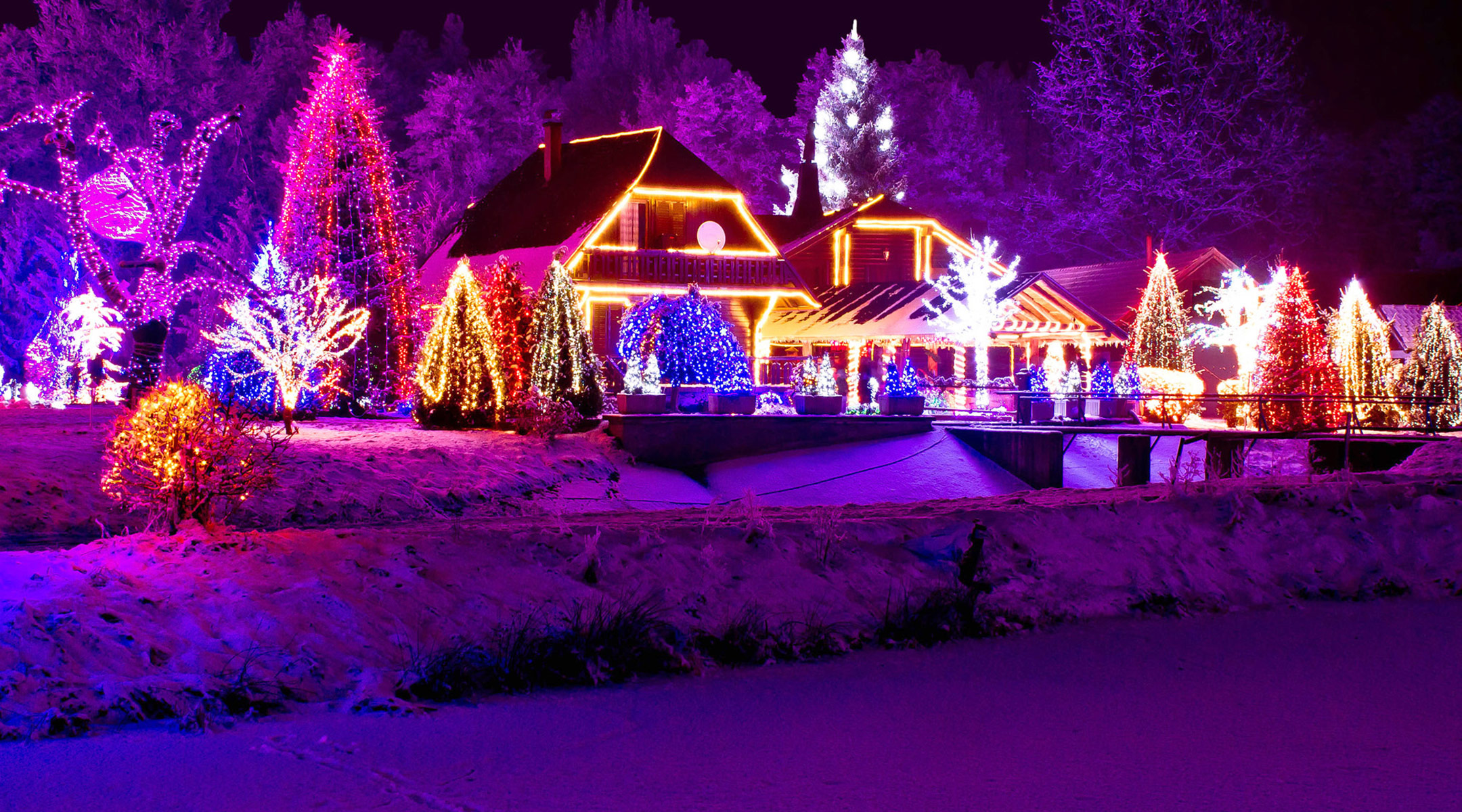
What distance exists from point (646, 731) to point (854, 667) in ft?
6.21

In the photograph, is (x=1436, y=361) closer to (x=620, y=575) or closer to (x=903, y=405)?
(x=903, y=405)

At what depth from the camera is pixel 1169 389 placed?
115 feet

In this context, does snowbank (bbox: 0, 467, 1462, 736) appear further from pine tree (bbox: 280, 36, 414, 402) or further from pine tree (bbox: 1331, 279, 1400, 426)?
pine tree (bbox: 1331, 279, 1400, 426)

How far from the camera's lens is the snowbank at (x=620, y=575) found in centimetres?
729

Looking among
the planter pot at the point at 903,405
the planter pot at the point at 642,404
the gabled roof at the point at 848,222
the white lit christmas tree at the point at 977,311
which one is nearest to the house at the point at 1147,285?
the gabled roof at the point at 848,222

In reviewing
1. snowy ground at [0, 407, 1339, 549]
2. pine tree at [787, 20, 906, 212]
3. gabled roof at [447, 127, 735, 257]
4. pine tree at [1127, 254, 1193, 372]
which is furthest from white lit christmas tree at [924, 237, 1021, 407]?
pine tree at [787, 20, 906, 212]

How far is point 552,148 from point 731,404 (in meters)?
22.1

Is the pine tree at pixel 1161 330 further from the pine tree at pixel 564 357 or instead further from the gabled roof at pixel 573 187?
the pine tree at pixel 564 357

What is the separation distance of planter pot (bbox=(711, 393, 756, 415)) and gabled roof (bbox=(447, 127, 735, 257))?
45.9 ft

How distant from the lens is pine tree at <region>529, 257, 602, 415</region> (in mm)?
25875

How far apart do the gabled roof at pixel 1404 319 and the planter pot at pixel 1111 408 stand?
78.9 feet

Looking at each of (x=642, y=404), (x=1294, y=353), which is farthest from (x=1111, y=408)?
(x=642, y=404)

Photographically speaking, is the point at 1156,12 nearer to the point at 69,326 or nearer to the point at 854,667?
the point at 69,326

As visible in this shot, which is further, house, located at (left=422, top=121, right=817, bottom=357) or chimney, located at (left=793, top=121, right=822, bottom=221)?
chimney, located at (left=793, top=121, right=822, bottom=221)
